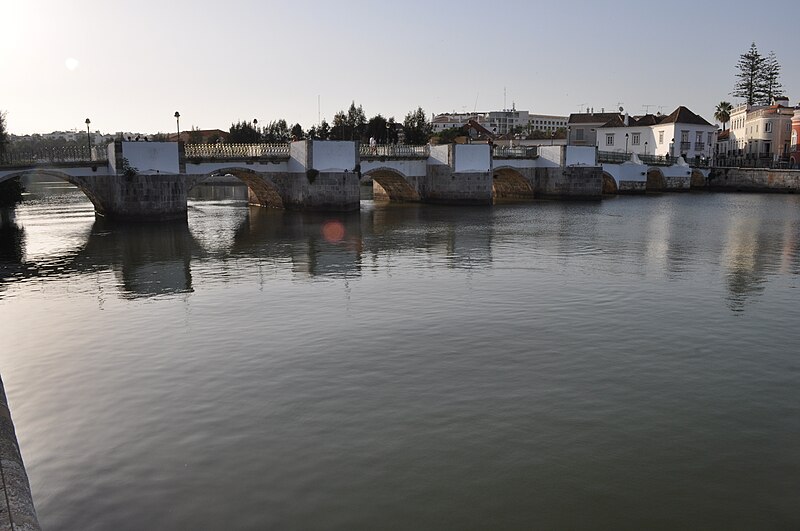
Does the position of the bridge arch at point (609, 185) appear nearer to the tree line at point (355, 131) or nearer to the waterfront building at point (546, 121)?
the tree line at point (355, 131)

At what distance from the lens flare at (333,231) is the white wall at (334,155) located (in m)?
5.43

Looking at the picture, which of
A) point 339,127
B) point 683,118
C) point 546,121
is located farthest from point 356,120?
point 546,121

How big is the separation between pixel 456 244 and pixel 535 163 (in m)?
31.3

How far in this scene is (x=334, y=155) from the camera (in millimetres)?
41000

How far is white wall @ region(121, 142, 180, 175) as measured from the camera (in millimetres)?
34125

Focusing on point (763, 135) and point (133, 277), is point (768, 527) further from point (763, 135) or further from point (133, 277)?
point (763, 135)

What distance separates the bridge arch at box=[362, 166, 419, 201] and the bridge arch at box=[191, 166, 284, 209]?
6.54m

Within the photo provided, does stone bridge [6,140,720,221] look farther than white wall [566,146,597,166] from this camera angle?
No

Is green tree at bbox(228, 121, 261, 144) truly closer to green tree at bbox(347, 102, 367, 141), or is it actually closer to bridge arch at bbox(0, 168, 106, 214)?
green tree at bbox(347, 102, 367, 141)

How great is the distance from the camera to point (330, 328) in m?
13.6

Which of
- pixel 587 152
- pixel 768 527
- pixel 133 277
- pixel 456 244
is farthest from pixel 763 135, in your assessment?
pixel 768 527

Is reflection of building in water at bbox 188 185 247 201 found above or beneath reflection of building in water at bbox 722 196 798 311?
above

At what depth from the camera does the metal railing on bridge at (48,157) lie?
32.7 meters

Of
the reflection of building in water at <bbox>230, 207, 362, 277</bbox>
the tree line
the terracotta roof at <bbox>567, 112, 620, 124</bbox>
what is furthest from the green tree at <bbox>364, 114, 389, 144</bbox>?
the reflection of building in water at <bbox>230, 207, 362, 277</bbox>
